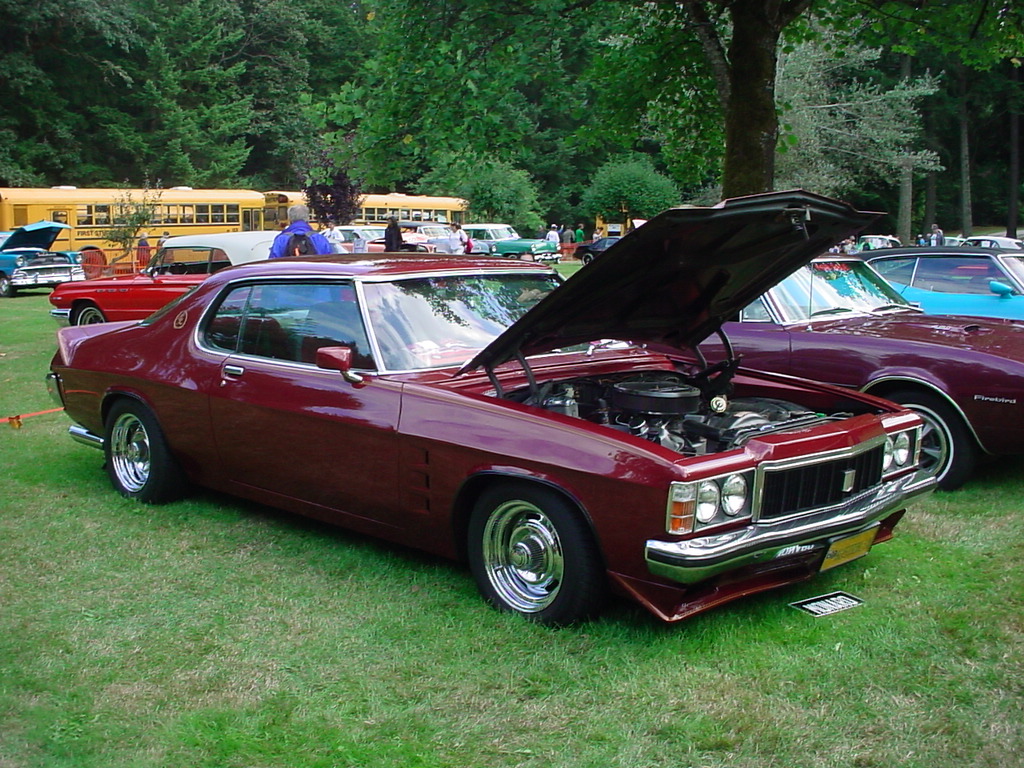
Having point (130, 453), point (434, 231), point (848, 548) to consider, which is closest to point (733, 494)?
point (848, 548)

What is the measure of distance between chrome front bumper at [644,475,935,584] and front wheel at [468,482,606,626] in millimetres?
340

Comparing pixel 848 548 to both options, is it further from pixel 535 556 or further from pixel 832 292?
pixel 832 292

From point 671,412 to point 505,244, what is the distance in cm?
3887

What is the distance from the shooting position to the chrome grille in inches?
160

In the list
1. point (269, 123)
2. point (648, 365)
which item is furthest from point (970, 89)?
point (648, 365)

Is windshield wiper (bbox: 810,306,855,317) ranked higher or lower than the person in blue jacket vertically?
lower

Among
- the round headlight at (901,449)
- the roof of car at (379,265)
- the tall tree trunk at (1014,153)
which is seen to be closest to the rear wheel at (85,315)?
the roof of car at (379,265)

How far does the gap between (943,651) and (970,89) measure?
5708 cm

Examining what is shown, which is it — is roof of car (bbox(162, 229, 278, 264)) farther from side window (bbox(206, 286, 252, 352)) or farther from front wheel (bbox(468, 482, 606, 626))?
front wheel (bbox(468, 482, 606, 626))

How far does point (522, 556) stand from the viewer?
4.32 m

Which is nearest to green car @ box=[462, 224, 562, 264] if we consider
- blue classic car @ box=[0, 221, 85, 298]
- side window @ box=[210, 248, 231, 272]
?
blue classic car @ box=[0, 221, 85, 298]

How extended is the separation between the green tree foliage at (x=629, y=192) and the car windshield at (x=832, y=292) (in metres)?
40.3

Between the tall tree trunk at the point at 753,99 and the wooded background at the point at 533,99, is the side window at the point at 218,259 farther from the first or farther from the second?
the tall tree trunk at the point at 753,99

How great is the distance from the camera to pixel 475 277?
5504 millimetres
